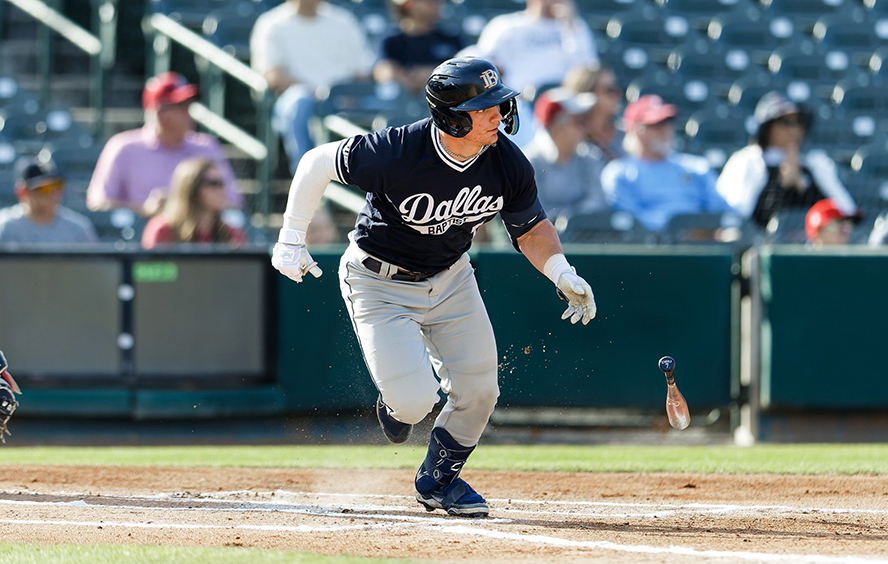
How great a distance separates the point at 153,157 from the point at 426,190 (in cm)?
454

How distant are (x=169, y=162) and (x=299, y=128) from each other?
3.35 feet

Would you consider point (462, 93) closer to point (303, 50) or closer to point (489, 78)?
point (489, 78)

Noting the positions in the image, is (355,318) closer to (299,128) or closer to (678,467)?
(678,467)

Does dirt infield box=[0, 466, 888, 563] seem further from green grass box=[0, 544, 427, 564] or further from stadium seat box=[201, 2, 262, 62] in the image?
stadium seat box=[201, 2, 262, 62]

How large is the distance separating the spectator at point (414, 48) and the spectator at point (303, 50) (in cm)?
26

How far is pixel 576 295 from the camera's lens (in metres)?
4.78

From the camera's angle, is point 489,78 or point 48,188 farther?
point 48,188

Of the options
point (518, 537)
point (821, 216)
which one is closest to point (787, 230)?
point (821, 216)

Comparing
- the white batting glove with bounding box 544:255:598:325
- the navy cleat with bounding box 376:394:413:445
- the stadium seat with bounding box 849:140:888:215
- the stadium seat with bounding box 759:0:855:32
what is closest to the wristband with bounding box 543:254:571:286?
the white batting glove with bounding box 544:255:598:325

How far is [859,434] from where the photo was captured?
813cm

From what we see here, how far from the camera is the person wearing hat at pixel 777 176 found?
29.4 ft

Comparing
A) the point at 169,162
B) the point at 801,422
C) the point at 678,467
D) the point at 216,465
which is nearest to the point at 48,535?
the point at 216,465

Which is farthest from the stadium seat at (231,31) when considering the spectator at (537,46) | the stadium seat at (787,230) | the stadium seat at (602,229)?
the stadium seat at (787,230)

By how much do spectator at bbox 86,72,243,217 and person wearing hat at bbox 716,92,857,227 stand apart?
3.84 metres
